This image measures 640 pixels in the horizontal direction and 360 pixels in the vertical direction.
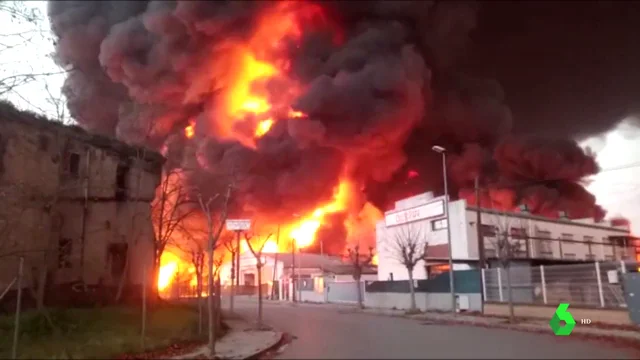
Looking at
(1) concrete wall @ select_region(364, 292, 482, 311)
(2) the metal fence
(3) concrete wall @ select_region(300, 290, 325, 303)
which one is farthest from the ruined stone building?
(3) concrete wall @ select_region(300, 290, 325, 303)

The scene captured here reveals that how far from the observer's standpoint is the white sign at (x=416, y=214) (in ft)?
129

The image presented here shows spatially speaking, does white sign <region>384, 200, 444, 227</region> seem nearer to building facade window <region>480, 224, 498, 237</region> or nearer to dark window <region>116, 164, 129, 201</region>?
building facade window <region>480, 224, 498, 237</region>

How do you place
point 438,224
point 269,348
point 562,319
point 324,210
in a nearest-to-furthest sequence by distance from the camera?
point 269,348 → point 562,319 → point 438,224 → point 324,210

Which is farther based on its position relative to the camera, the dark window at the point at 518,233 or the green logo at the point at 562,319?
the dark window at the point at 518,233

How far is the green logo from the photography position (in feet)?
64.1

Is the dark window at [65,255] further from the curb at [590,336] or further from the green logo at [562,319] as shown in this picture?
the green logo at [562,319]

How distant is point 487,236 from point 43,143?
1032 inches

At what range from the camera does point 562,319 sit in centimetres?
2147

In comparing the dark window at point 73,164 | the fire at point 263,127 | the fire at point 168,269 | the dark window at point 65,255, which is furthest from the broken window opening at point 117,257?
the fire at point 263,127

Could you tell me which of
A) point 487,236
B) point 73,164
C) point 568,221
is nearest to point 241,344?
point 73,164

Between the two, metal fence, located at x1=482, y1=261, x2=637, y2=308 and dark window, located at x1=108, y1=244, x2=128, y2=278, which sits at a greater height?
dark window, located at x1=108, y1=244, x2=128, y2=278

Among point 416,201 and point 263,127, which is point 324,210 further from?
point 416,201

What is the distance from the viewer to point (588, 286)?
21859 millimetres

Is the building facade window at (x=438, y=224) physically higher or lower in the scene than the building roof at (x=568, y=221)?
lower
